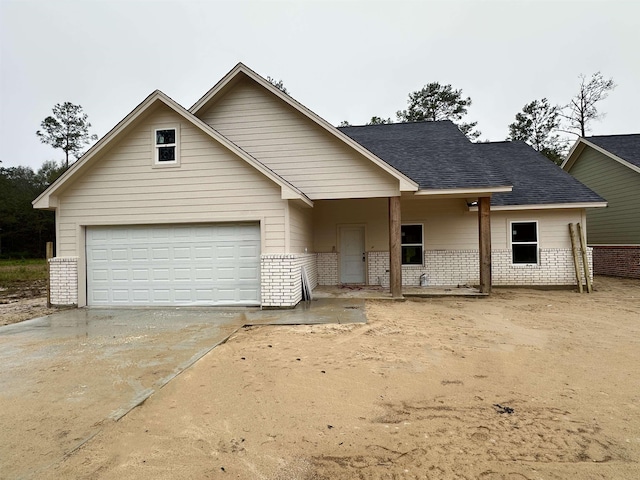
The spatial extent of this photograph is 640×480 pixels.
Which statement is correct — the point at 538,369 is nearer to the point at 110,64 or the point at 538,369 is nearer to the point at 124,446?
the point at 124,446

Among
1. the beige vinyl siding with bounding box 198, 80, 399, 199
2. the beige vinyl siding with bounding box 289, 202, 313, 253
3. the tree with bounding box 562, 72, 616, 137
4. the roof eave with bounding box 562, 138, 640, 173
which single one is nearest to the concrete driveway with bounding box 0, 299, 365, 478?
the beige vinyl siding with bounding box 289, 202, 313, 253

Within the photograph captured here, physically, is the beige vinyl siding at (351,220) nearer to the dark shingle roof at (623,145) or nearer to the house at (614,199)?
the house at (614,199)

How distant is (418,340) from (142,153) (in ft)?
25.7

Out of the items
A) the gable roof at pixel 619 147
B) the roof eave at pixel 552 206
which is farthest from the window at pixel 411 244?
the gable roof at pixel 619 147

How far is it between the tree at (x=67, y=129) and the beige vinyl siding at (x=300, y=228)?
153 ft

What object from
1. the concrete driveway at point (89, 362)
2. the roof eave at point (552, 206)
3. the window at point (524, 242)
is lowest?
the concrete driveway at point (89, 362)

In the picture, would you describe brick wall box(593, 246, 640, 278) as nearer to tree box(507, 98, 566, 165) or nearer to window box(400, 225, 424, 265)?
window box(400, 225, 424, 265)

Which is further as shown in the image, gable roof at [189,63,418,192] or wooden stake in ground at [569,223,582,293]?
wooden stake in ground at [569,223,582,293]

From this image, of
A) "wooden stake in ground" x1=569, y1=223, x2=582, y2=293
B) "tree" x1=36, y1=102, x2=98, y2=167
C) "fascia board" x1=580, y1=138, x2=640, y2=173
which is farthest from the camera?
"tree" x1=36, y1=102, x2=98, y2=167

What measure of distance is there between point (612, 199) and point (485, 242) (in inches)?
399

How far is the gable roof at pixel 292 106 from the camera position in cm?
911

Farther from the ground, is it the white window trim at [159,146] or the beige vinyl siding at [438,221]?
the white window trim at [159,146]

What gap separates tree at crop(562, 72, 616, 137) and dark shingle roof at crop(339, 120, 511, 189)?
2113cm

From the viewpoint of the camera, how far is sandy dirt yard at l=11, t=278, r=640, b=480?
8.18ft
